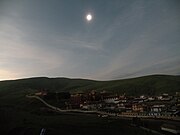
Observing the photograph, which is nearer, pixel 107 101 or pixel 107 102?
pixel 107 102

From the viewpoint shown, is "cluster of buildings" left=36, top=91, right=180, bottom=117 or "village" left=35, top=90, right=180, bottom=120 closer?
"village" left=35, top=90, right=180, bottom=120

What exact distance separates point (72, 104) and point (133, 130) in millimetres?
82775

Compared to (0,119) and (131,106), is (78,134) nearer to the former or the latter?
(0,119)

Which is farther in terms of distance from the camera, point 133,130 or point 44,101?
point 44,101

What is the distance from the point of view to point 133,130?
186ft

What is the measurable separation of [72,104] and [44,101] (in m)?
19.3

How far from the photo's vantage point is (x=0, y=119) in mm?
66500

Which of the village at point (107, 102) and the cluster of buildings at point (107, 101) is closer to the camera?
the village at point (107, 102)

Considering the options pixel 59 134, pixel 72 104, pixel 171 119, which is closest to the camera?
pixel 59 134

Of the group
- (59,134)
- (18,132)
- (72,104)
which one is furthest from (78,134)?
(72,104)

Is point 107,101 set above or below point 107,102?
above

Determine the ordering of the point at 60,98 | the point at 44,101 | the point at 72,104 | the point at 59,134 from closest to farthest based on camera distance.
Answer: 1. the point at 59,134
2. the point at 72,104
3. the point at 44,101
4. the point at 60,98

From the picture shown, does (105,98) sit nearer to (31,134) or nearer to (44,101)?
(44,101)

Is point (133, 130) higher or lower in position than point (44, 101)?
lower
